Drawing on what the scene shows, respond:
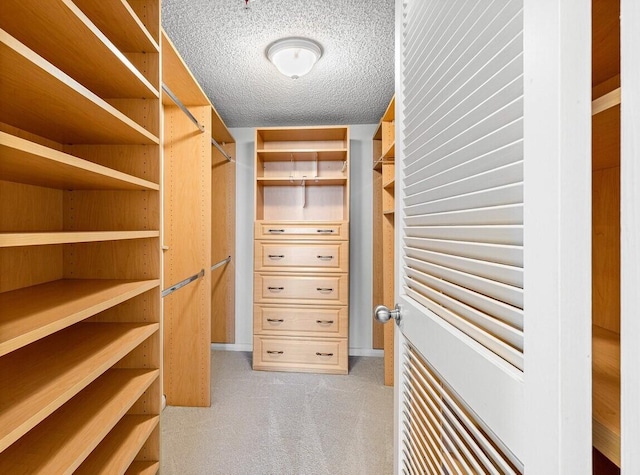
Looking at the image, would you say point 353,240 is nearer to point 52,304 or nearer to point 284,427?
point 284,427

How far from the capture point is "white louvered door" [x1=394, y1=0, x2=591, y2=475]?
0.40 meters

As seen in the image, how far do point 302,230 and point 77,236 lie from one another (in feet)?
6.47

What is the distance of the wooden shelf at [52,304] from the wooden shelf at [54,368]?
0.52 ft

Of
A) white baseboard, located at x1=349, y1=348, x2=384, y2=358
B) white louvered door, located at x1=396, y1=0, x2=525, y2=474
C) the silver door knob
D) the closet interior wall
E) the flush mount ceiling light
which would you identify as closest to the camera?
white louvered door, located at x1=396, y1=0, x2=525, y2=474

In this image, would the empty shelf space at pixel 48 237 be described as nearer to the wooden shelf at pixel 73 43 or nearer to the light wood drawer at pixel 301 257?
the wooden shelf at pixel 73 43

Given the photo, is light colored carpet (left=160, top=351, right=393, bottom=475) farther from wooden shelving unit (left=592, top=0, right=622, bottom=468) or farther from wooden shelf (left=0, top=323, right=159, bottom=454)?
wooden shelving unit (left=592, top=0, right=622, bottom=468)

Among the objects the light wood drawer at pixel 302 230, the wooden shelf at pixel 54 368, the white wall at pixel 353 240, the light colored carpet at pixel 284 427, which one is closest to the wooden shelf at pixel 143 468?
the light colored carpet at pixel 284 427

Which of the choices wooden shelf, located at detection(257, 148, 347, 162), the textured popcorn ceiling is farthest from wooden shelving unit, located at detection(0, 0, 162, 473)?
wooden shelf, located at detection(257, 148, 347, 162)

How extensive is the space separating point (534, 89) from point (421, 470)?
0.90 metres

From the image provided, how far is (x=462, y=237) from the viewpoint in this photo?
682 mm

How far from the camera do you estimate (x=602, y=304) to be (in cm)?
69

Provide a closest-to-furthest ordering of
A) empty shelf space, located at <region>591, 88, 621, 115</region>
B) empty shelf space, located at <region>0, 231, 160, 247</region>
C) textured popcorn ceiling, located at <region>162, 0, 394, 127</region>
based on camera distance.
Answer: empty shelf space, located at <region>591, 88, 621, 115</region>, empty shelf space, located at <region>0, 231, 160, 247</region>, textured popcorn ceiling, located at <region>162, 0, 394, 127</region>

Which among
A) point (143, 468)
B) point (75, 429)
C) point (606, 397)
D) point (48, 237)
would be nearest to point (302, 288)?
point (143, 468)

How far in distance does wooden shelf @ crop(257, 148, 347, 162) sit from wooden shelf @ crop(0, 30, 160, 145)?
1.69m
